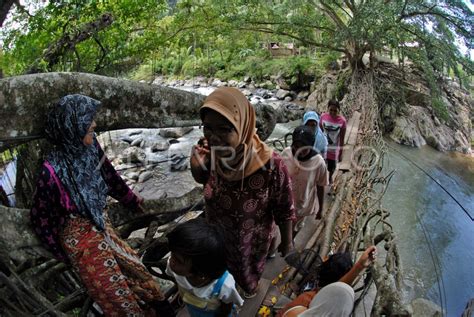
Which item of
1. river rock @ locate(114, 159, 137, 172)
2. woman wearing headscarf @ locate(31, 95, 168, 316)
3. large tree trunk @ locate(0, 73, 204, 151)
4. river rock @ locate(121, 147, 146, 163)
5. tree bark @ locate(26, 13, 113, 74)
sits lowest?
river rock @ locate(114, 159, 137, 172)

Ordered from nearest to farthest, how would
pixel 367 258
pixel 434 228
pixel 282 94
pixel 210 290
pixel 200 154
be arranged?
1. pixel 210 290
2. pixel 200 154
3. pixel 367 258
4. pixel 434 228
5. pixel 282 94

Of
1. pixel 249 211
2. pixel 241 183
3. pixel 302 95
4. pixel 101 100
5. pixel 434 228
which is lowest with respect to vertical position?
pixel 434 228

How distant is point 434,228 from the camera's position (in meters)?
6.88

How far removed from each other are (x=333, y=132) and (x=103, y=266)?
9.58ft

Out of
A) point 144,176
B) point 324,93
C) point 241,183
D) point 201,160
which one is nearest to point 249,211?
point 241,183

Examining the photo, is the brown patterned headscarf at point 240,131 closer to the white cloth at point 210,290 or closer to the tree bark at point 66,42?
the white cloth at point 210,290

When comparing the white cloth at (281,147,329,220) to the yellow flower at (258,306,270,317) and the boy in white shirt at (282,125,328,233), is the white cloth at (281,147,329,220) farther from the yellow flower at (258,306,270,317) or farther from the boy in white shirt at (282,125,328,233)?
the yellow flower at (258,306,270,317)

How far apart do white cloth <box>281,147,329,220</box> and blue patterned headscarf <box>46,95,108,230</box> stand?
1294 mm

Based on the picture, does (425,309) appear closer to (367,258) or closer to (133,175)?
(367,258)

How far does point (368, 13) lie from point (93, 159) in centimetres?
847

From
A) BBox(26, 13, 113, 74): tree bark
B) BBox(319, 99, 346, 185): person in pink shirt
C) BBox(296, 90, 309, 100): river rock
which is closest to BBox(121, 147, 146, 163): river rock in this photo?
BBox(26, 13, 113, 74): tree bark

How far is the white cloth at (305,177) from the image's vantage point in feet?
7.48

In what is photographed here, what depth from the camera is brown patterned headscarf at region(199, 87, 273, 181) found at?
126cm

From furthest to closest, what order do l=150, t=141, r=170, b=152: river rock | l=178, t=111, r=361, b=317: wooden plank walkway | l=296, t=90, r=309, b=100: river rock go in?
l=296, t=90, r=309, b=100: river rock
l=150, t=141, r=170, b=152: river rock
l=178, t=111, r=361, b=317: wooden plank walkway
